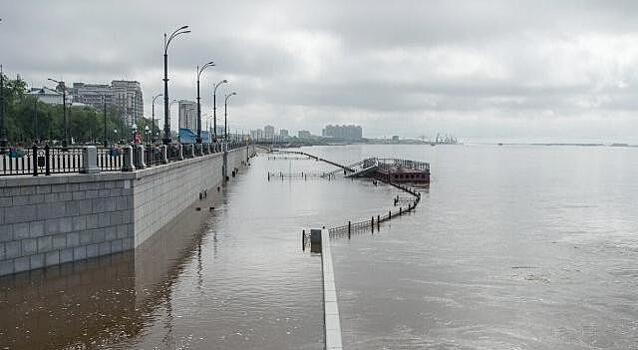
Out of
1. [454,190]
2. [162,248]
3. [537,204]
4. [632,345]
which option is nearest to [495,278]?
[632,345]

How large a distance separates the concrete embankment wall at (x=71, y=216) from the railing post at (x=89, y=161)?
35 cm

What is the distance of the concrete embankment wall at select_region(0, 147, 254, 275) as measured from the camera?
22.1 meters

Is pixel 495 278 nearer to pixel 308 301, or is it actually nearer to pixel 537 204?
pixel 308 301

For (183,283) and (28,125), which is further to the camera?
(28,125)

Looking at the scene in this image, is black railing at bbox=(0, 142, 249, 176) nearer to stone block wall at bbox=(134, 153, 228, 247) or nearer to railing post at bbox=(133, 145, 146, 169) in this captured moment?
railing post at bbox=(133, 145, 146, 169)

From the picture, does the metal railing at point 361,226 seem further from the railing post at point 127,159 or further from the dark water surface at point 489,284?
the railing post at point 127,159

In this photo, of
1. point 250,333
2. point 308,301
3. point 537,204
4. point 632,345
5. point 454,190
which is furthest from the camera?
point 454,190

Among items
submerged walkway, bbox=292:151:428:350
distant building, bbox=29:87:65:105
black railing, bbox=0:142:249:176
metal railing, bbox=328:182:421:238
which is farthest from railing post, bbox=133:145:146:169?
distant building, bbox=29:87:65:105

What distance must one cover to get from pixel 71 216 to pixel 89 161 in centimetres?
230

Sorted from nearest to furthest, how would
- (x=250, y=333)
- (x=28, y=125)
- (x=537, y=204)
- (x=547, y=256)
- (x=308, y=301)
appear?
(x=250, y=333) → (x=308, y=301) → (x=547, y=256) → (x=537, y=204) → (x=28, y=125)

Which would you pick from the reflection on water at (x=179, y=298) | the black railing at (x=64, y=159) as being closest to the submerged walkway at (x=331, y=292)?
the reflection on water at (x=179, y=298)

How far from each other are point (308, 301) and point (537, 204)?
153 ft

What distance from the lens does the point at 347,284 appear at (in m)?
24.0

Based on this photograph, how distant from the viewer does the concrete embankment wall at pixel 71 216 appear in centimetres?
2208
